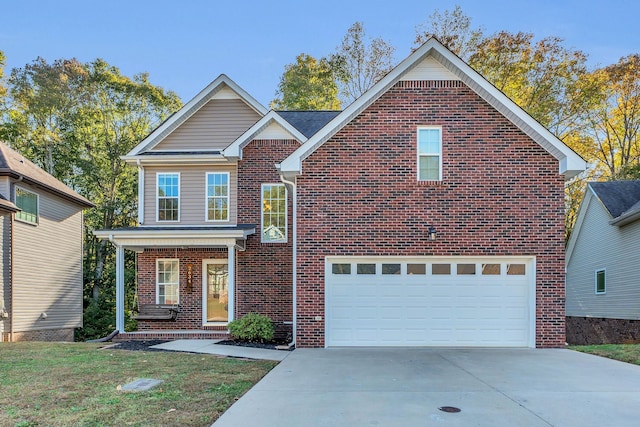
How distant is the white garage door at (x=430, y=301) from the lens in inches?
444

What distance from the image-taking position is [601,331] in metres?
18.1

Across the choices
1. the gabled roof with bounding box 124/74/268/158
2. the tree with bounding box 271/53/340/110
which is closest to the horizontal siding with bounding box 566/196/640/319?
the gabled roof with bounding box 124/74/268/158

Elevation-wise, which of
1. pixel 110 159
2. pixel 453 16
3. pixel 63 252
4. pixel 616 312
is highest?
pixel 453 16

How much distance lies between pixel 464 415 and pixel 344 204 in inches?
254

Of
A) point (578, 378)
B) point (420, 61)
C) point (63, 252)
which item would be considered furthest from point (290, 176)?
point (63, 252)

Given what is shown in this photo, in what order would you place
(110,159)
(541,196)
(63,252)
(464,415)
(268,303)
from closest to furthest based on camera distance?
(464,415) → (541,196) → (268,303) → (63,252) → (110,159)

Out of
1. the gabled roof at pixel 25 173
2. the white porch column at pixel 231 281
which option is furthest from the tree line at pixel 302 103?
the white porch column at pixel 231 281

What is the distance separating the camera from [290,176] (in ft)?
38.1

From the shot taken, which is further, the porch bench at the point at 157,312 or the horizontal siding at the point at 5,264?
the horizontal siding at the point at 5,264

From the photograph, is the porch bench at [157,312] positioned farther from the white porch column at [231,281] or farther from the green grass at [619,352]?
the green grass at [619,352]

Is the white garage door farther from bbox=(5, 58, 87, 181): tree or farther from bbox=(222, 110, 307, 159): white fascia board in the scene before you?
bbox=(5, 58, 87, 181): tree

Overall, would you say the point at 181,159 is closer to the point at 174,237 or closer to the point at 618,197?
the point at 174,237

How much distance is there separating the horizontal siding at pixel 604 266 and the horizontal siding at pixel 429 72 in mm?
8782

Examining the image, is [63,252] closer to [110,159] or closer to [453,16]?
[110,159]
